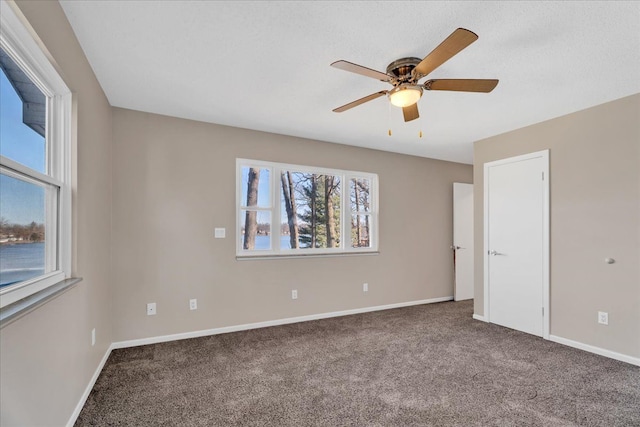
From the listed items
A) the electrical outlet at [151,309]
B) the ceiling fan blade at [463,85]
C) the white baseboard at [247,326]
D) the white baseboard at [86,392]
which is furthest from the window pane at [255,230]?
the ceiling fan blade at [463,85]

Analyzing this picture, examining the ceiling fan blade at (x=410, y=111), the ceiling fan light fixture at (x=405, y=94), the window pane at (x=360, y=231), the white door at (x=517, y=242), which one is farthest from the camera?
the window pane at (x=360, y=231)

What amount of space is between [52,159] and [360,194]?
366cm

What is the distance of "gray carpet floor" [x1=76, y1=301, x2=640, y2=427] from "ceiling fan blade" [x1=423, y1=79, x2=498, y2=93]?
2.14 meters

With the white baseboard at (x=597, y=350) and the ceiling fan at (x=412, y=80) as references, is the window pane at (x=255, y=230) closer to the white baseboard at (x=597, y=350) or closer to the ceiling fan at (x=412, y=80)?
the ceiling fan at (x=412, y=80)

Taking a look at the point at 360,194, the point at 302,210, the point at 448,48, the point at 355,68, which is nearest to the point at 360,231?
the point at 360,194

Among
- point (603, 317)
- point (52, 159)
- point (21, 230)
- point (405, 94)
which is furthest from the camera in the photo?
point (603, 317)

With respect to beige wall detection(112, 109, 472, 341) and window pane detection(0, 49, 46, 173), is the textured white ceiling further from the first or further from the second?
window pane detection(0, 49, 46, 173)

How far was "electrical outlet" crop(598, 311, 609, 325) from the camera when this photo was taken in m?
3.10

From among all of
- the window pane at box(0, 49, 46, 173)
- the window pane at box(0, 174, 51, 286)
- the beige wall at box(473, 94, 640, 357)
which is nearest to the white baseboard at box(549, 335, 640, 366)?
the beige wall at box(473, 94, 640, 357)

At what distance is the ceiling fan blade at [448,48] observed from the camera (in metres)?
1.59

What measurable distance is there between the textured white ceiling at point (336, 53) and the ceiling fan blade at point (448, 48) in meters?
0.21

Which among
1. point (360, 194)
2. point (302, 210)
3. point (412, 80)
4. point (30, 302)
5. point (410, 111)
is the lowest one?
point (30, 302)

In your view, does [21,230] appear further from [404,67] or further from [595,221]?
[595,221]

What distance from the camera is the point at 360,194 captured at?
488 cm
